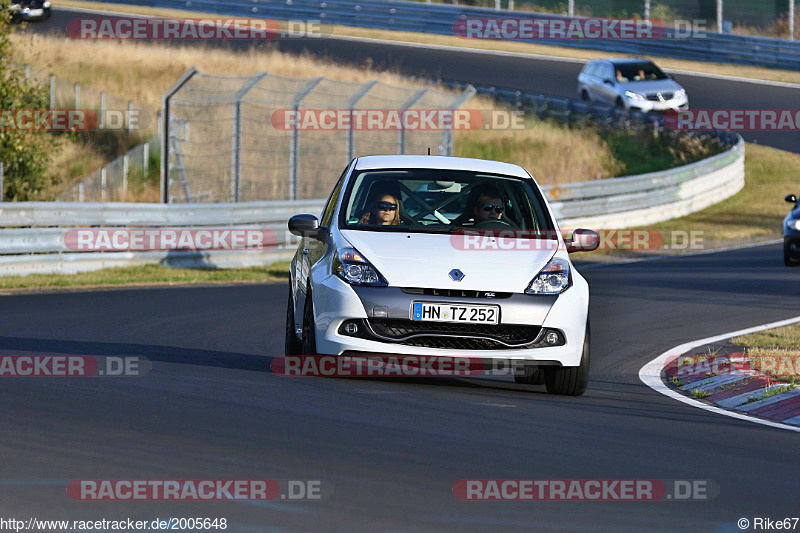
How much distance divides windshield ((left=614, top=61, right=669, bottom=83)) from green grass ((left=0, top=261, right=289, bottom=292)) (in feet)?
68.0

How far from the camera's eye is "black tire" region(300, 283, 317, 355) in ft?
30.5

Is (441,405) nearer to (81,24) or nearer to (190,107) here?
(190,107)

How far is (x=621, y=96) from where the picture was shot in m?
39.3

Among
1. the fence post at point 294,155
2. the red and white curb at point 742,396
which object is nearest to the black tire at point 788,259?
the fence post at point 294,155

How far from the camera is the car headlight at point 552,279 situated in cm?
910

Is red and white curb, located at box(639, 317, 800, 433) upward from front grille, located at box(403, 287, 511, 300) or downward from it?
downward

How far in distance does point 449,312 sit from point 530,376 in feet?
5.32

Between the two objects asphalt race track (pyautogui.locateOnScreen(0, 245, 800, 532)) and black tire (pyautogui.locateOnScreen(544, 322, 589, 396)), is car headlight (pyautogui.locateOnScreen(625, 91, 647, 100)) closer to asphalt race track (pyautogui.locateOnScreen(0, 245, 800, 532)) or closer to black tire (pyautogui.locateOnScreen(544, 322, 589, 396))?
asphalt race track (pyautogui.locateOnScreen(0, 245, 800, 532))

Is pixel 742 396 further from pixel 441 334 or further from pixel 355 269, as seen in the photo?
pixel 355 269

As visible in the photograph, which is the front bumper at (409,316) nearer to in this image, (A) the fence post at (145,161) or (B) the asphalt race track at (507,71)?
(A) the fence post at (145,161)

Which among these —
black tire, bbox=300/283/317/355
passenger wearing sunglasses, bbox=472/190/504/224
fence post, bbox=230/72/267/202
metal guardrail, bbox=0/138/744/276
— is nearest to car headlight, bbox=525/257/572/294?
passenger wearing sunglasses, bbox=472/190/504/224

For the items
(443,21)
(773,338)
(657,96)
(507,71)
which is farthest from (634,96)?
(773,338)

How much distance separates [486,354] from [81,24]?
129ft

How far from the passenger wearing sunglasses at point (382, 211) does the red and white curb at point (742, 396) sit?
229cm
